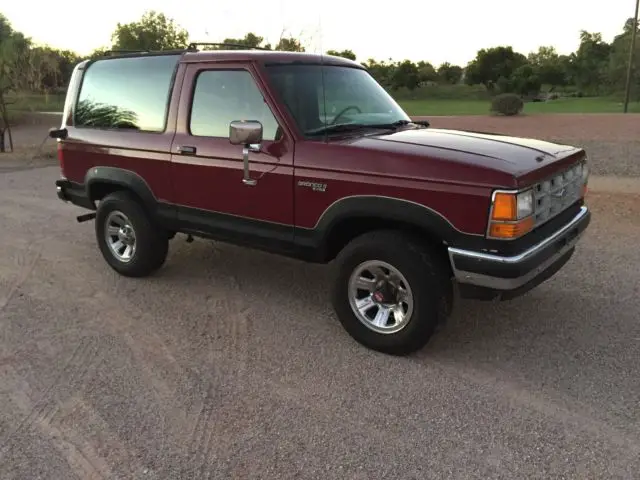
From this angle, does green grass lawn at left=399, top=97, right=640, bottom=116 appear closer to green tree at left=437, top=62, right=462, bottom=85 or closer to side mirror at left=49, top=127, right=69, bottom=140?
side mirror at left=49, top=127, right=69, bottom=140

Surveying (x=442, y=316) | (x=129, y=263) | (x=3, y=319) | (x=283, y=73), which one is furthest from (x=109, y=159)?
(x=442, y=316)

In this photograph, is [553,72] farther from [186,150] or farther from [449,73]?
[186,150]

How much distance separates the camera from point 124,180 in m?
5.26

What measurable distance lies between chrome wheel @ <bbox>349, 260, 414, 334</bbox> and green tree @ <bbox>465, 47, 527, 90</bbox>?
258 ft

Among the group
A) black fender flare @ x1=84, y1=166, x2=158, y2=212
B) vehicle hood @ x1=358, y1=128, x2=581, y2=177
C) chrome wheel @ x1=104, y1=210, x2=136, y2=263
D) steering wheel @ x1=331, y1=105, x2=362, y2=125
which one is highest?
steering wheel @ x1=331, y1=105, x2=362, y2=125

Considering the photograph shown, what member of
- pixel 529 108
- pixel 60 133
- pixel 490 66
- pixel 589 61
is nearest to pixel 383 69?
pixel 490 66

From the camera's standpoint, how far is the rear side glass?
16.4ft

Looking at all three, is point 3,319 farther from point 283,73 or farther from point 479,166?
point 479,166

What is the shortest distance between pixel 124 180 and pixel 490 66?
8127 centimetres

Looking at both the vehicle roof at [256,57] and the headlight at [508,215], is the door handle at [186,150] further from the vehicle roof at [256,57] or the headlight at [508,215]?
the headlight at [508,215]

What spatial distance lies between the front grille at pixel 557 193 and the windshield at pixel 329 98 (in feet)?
4.65

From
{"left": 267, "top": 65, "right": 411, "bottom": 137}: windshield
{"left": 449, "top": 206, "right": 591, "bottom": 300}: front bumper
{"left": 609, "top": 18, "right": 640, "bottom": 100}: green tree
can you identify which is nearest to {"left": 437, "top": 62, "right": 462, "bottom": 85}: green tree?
{"left": 609, "top": 18, "right": 640, "bottom": 100}: green tree

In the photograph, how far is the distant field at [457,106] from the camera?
25963 mm

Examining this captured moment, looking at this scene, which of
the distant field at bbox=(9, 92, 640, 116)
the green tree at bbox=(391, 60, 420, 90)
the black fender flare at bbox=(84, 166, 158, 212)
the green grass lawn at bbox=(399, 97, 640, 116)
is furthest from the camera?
the green tree at bbox=(391, 60, 420, 90)
